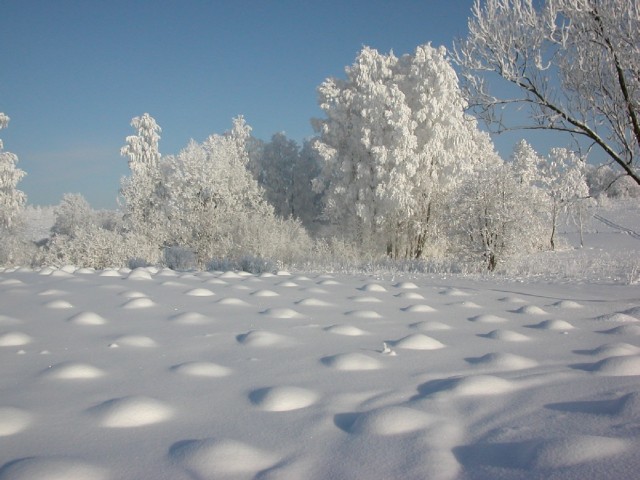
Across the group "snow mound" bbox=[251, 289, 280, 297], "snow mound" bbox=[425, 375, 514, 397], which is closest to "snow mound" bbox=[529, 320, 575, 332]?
"snow mound" bbox=[425, 375, 514, 397]

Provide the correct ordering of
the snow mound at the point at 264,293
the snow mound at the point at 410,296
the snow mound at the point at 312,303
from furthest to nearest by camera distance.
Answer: the snow mound at the point at 410,296 → the snow mound at the point at 264,293 → the snow mound at the point at 312,303

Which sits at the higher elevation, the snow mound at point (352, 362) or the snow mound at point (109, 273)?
the snow mound at point (352, 362)

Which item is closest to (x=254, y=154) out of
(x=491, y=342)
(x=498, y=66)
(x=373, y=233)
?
(x=373, y=233)

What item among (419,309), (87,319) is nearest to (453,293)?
(419,309)

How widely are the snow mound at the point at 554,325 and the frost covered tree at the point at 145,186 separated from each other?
1553 cm

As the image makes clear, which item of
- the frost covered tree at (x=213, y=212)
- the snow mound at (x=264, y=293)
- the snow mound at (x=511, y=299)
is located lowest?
the snow mound at (x=264, y=293)

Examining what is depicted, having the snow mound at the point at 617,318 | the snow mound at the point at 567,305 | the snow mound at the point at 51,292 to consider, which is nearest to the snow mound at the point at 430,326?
the snow mound at the point at 617,318

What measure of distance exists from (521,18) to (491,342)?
4.32 meters

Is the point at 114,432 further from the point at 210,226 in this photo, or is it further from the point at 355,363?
the point at 210,226

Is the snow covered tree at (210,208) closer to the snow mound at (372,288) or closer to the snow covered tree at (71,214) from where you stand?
the snow mound at (372,288)

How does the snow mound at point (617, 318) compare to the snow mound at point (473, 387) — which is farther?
the snow mound at point (617, 318)

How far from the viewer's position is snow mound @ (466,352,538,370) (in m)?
2.40

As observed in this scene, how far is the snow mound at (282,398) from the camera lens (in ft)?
6.13

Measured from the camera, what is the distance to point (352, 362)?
7.81 ft
